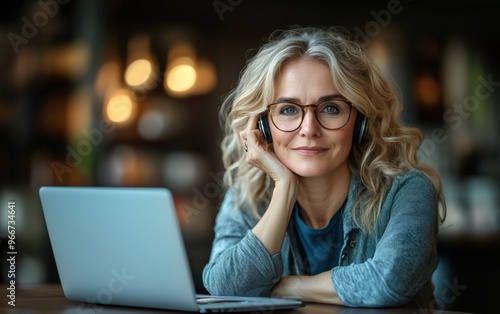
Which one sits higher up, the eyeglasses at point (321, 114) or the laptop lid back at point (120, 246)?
the eyeglasses at point (321, 114)

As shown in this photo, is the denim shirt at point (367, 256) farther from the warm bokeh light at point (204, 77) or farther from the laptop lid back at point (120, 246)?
the warm bokeh light at point (204, 77)

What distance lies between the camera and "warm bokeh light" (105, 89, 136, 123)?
5199 mm

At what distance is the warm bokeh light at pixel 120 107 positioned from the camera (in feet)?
17.1

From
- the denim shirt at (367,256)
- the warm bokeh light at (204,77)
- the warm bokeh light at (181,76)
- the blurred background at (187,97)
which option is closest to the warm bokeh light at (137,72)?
the blurred background at (187,97)

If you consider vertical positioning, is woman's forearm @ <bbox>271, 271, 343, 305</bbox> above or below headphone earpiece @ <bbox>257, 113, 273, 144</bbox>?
below

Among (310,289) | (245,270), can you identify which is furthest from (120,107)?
(310,289)

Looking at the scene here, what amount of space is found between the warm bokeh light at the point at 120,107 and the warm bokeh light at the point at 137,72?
4.3 inches

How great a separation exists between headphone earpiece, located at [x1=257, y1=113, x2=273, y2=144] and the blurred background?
301 centimetres

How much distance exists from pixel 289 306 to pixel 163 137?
394 centimetres

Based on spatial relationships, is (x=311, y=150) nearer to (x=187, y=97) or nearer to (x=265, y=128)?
(x=265, y=128)

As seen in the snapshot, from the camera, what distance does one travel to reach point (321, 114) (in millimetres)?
2068

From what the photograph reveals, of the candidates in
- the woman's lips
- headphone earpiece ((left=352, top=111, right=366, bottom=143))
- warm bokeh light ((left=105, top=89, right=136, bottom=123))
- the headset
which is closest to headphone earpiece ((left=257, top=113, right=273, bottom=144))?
the headset

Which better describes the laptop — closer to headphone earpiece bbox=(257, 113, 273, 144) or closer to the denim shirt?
the denim shirt

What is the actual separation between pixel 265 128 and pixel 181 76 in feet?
9.94
